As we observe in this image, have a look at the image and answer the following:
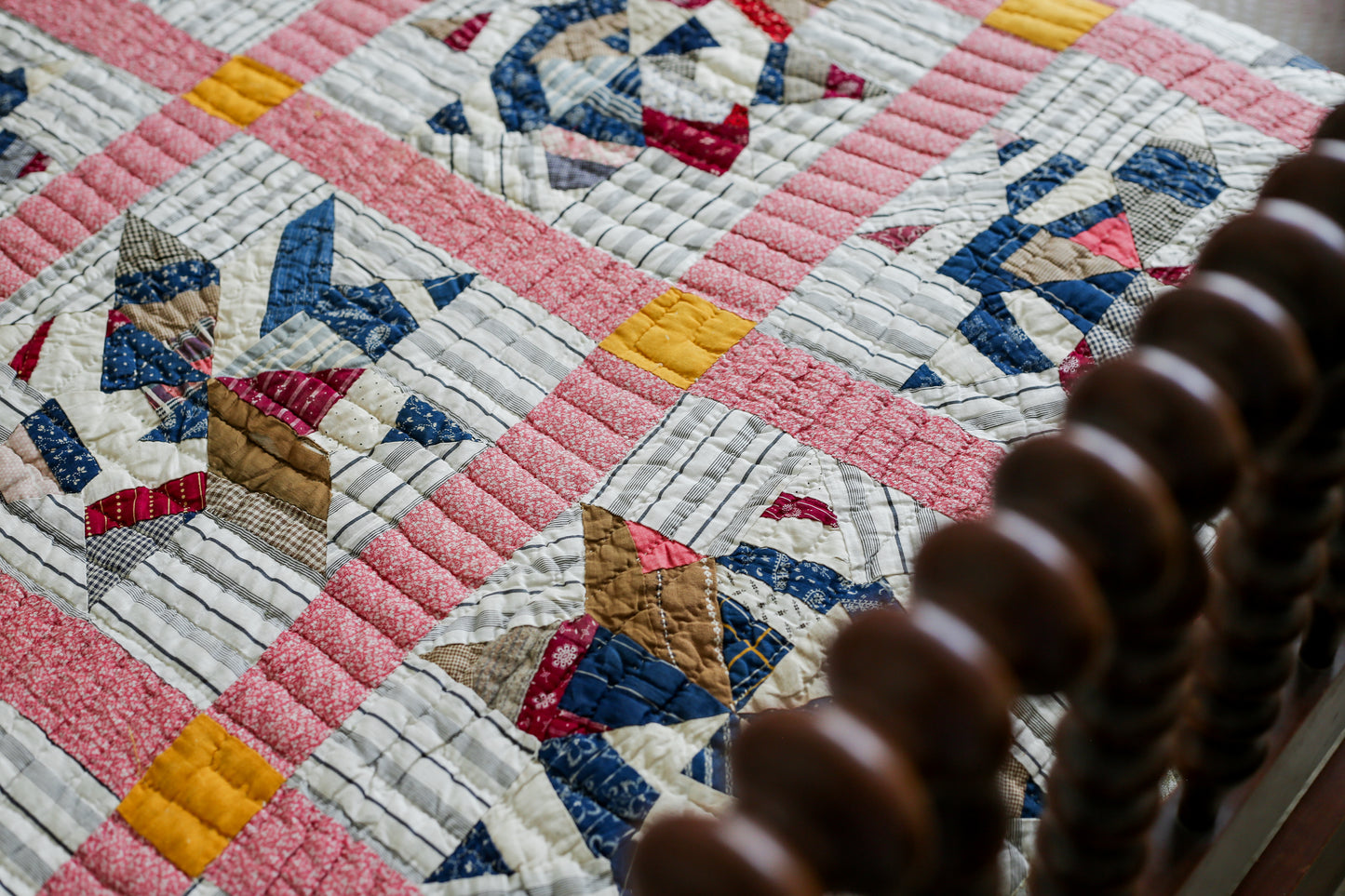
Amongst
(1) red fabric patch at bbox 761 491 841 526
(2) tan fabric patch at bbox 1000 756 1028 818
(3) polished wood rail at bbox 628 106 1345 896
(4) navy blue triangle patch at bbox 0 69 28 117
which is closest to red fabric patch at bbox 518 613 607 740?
(1) red fabric patch at bbox 761 491 841 526

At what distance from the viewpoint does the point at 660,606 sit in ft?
2.65

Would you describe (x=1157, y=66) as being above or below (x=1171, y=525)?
below

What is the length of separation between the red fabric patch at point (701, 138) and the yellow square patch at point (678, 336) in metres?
0.20

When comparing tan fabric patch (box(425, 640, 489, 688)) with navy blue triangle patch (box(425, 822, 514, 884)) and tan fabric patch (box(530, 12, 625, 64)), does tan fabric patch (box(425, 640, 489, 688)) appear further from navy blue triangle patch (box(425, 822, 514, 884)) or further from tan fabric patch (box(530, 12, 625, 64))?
tan fabric patch (box(530, 12, 625, 64))

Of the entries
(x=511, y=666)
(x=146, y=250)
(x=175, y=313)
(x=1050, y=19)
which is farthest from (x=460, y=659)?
(x=1050, y=19)

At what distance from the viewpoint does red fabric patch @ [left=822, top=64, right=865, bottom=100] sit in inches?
46.9

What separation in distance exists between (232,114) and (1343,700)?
124 cm

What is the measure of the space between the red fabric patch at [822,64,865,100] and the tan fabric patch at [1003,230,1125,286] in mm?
302

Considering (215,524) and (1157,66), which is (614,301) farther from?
(1157,66)

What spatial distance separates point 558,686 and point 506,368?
339 millimetres

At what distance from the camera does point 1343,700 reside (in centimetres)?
62

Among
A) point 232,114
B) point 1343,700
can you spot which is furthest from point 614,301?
point 1343,700

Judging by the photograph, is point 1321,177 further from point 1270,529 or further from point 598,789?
point 598,789

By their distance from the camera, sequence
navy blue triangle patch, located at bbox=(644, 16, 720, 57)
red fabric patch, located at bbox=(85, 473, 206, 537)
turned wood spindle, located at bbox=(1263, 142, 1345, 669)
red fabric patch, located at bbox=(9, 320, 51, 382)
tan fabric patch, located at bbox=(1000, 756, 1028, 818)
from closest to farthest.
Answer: turned wood spindle, located at bbox=(1263, 142, 1345, 669), tan fabric patch, located at bbox=(1000, 756, 1028, 818), red fabric patch, located at bbox=(85, 473, 206, 537), red fabric patch, located at bbox=(9, 320, 51, 382), navy blue triangle patch, located at bbox=(644, 16, 720, 57)
